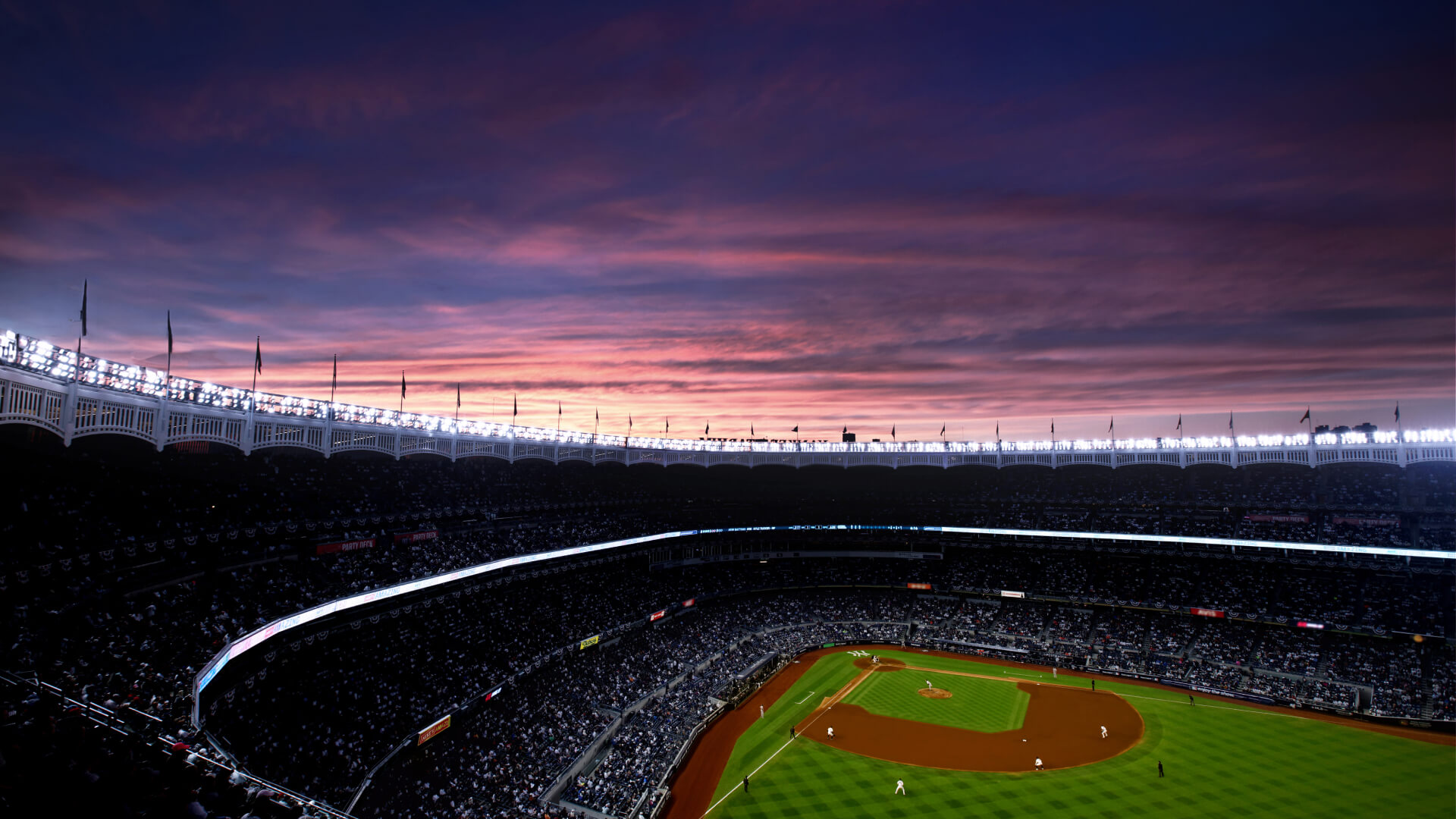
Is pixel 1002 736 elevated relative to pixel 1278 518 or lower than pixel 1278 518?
lower

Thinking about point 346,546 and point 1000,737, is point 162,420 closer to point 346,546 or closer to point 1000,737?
point 346,546

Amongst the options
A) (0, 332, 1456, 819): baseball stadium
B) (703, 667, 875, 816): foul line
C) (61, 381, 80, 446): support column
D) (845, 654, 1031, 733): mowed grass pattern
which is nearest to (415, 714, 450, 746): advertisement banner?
(0, 332, 1456, 819): baseball stadium

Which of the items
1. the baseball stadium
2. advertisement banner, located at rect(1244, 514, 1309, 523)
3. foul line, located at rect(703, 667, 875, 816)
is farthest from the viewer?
advertisement banner, located at rect(1244, 514, 1309, 523)

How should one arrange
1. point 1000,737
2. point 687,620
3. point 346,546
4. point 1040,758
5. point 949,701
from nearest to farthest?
point 1040,758
point 1000,737
point 346,546
point 949,701
point 687,620

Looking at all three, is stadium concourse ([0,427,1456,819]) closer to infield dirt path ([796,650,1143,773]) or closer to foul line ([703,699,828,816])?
foul line ([703,699,828,816])

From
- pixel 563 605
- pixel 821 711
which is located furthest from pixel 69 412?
pixel 821 711

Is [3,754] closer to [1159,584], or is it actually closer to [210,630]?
[210,630]
